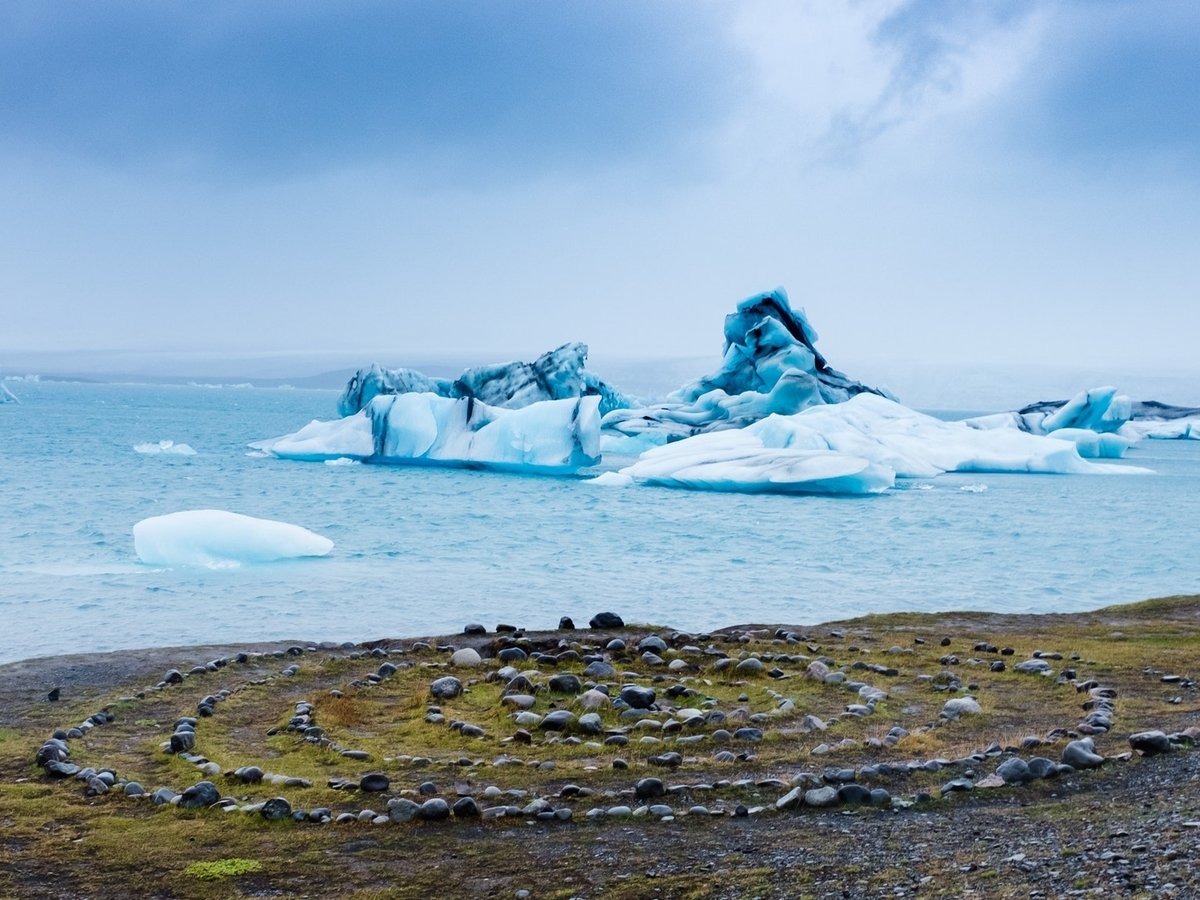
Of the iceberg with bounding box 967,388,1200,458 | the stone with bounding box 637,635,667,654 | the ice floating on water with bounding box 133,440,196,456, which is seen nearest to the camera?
the stone with bounding box 637,635,667,654

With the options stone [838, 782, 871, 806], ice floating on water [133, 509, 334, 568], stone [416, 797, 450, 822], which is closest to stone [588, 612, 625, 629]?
stone [416, 797, 450, 822]

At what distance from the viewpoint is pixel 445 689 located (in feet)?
41.0

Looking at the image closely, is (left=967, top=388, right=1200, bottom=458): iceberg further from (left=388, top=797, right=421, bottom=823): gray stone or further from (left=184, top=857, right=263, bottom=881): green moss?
(left=184, top=857, right=263, bottom=881): green moss

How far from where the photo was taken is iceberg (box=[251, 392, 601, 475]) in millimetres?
52188

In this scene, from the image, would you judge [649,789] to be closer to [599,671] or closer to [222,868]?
[222,868]

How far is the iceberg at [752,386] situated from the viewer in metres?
64.8

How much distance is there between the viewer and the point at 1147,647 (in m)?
15.6

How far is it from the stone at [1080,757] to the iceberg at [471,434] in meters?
42.9

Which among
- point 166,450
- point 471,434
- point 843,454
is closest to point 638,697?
point 843,454

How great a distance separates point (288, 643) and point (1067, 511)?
141 ft

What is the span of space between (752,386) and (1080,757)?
2501 inches

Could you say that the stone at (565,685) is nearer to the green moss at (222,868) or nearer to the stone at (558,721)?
the stone at (558,721)

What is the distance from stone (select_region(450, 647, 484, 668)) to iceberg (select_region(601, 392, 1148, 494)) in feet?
112

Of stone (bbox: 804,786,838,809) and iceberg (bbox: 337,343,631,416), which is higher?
iceberg (bbox: 337,343,631,416)
